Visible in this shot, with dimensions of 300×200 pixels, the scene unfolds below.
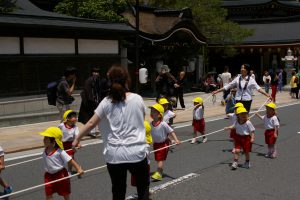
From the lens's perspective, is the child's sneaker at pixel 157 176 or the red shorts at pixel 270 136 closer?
the child's sneaker at pixel 157 176

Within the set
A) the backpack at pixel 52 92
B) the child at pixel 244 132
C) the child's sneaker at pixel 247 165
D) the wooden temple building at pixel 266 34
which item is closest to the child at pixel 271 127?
the child at pixel 244 132

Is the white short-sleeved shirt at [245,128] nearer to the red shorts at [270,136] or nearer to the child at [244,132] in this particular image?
the child at [244,132]

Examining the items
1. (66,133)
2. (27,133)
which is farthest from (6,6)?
(66,133)

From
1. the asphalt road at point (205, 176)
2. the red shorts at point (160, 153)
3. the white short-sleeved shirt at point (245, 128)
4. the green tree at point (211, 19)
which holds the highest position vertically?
the green tree at point (211, 19)

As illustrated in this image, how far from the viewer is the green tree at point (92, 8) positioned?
19000mm

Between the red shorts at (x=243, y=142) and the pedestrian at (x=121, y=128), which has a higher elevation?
the pedestrian at (x=121, y=128)

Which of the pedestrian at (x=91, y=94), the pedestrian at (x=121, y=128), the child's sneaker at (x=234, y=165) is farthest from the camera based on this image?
the pedestrian at (x=91, y=94)

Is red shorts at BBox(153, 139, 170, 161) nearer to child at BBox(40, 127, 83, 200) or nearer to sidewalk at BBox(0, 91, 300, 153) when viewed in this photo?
child at BBox(40, 127, 83, 200)

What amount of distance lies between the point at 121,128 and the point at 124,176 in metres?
0.49

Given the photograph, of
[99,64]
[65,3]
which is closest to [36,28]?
[99,64]

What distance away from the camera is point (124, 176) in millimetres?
4188

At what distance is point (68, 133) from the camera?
6.93 m

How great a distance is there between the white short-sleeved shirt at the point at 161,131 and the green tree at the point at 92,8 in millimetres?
12920

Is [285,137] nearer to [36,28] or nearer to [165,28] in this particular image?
[36,28]
